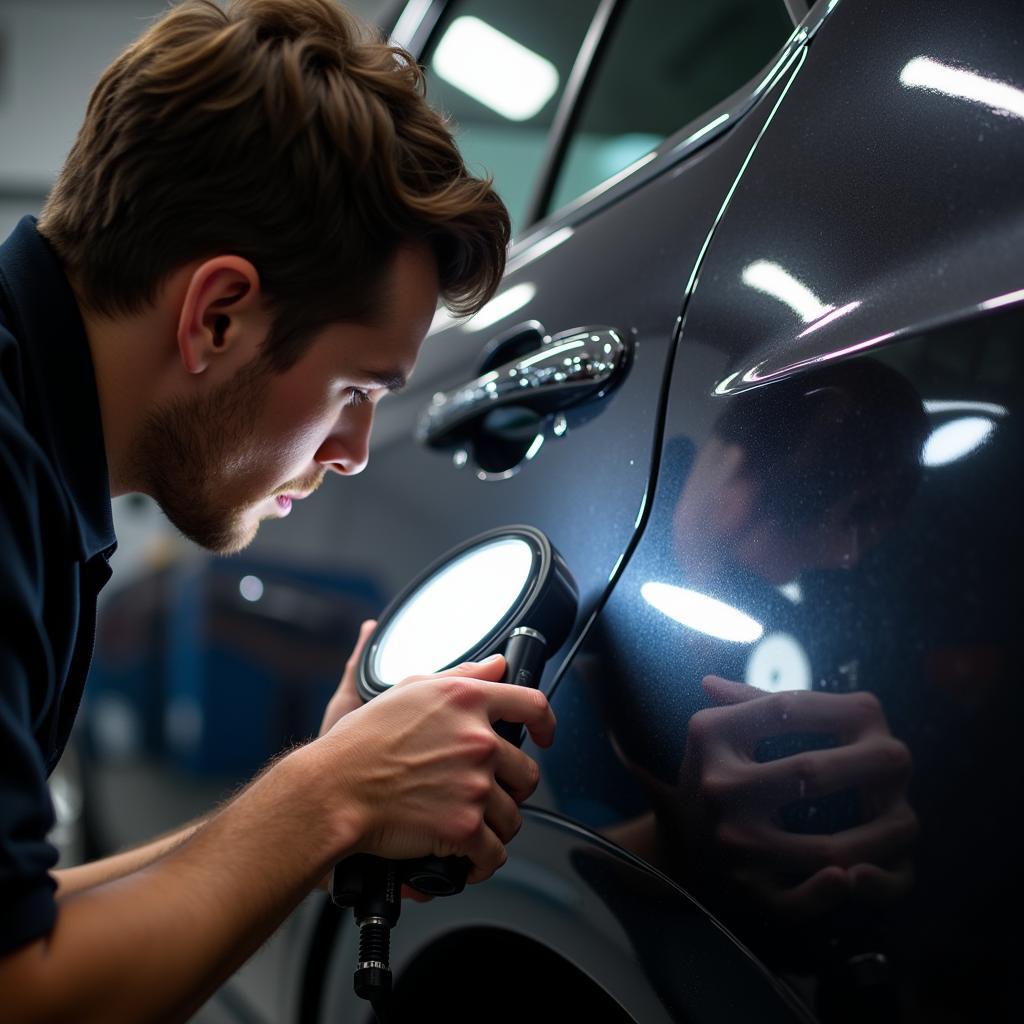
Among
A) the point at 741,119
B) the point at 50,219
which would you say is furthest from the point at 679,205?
the point at 50,219

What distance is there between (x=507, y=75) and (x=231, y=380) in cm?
92

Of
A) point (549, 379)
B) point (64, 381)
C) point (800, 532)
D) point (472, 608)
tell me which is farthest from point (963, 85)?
point (64, 381)

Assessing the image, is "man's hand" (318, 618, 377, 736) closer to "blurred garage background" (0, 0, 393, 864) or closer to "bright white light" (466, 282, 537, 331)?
"blurred garage background" (0, 0, 393, 864)

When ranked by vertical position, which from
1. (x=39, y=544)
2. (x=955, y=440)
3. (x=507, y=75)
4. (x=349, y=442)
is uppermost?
(x=507, y=75)

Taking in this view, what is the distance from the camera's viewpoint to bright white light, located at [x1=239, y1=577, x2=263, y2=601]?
5.02 ft

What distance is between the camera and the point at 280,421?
1.07 metres

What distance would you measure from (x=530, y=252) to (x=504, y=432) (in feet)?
0.97

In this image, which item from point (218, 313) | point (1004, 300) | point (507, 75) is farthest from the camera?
point (507, 75)

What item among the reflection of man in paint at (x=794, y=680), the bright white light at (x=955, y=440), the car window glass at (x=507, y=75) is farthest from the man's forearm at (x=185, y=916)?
the car window glass at (x=507, y=75)

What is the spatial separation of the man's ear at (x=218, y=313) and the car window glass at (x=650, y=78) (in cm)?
52

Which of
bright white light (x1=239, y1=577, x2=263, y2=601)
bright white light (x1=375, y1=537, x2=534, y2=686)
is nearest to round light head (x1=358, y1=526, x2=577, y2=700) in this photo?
bright white light (x1=375, y1=537, x2=534, y2=686)

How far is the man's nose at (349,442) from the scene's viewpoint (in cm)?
114

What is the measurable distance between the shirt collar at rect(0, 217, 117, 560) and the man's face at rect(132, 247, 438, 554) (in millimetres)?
102

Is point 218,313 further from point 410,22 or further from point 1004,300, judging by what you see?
point 410,22
